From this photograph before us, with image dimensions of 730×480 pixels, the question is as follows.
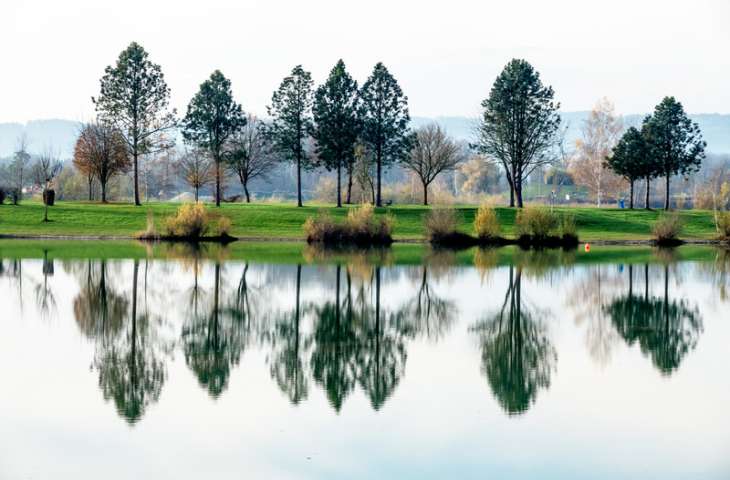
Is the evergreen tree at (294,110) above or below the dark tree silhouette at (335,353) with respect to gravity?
above

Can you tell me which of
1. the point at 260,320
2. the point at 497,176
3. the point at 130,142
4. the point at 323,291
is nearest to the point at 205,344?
the point at 260,320

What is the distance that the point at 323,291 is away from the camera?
2941 cm

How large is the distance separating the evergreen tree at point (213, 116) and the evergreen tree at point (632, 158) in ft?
95.6

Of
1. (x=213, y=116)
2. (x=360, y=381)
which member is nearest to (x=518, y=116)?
(x=213, y=116)

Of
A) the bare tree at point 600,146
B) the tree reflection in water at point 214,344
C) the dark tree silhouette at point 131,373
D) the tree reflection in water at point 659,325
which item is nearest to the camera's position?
the dark tree silhouette at point 131,373

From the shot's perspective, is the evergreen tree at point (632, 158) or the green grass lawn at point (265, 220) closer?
the green grass lawn at point (265, 220)

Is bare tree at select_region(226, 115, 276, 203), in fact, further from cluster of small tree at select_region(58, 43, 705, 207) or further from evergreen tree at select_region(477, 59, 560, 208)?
evergreen tree at select_region(477, 59, 560, 208)

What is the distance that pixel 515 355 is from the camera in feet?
63.9

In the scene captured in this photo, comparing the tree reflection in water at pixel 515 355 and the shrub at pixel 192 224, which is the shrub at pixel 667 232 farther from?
the tree reflection in water at pixel 515 355

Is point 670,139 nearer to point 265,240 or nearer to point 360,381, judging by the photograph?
point 265,240

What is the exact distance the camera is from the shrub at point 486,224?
56.6 metres

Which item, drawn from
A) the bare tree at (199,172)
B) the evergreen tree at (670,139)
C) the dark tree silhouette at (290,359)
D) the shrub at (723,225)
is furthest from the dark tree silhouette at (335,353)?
the evergreen tree at (670,139)

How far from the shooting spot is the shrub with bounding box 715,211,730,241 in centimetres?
5785

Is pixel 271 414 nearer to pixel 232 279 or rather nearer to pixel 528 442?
pixel 528 442
